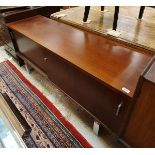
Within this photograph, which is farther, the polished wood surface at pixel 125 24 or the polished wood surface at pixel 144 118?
the polished wood surface at pixel 125 24

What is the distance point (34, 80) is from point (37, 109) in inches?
15.3

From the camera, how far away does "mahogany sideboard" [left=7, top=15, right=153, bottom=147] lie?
76 cm

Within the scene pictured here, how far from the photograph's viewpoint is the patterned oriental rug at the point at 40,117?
1036 mm

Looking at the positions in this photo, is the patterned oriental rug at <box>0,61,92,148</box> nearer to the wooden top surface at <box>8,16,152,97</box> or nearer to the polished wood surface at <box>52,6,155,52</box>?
the wooden top surface at <box>8,16,152,97</box>

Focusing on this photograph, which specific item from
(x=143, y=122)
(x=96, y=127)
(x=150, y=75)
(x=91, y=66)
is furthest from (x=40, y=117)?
(x=150, y=75)

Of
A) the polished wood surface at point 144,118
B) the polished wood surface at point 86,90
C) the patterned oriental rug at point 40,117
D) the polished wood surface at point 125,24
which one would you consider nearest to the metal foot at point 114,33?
the polished wood surface at point 125,24

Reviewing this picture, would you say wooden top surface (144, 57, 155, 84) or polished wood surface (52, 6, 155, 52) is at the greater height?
wooden top surface (144, 57, 155, 84)

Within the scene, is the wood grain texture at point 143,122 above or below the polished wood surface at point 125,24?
below

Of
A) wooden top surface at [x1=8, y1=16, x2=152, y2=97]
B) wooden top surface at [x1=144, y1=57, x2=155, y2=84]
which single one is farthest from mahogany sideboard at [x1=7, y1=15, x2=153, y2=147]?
wooden top surface at [x1=144, y1=57, x2=155, y2=84]

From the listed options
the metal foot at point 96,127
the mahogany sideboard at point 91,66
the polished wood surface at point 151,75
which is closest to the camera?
the polished wood surface at point 151,75

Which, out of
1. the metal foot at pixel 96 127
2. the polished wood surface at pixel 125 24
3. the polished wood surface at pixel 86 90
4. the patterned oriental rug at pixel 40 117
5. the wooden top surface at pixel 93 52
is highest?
the polished wood surface at pixel 125 24

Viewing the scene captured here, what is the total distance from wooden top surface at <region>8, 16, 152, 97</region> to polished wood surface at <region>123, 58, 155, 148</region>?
0.24 ft

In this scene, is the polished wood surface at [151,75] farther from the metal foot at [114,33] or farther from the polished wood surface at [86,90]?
the metal foot at [114,33]

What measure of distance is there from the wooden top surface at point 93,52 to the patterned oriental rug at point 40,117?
492 mm
